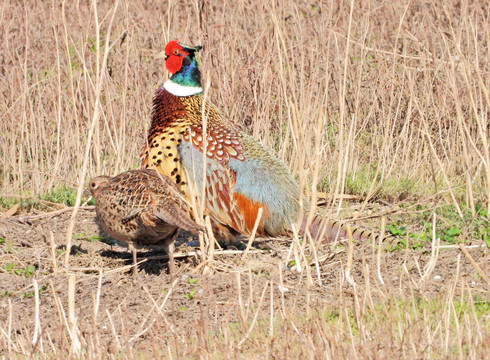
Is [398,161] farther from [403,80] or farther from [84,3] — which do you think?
[84,3]

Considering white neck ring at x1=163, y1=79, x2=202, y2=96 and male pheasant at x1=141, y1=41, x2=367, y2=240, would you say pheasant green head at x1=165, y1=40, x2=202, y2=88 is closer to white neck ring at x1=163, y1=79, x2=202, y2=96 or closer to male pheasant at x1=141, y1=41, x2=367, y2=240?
white neck ring at x1=163, y1=79, x2=202, y2=96

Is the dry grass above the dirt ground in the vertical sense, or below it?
above

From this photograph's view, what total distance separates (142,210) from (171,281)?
480 millimetres

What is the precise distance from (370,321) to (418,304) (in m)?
0.45

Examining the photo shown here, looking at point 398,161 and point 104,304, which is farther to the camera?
point 398,161

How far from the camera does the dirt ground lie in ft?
12.6

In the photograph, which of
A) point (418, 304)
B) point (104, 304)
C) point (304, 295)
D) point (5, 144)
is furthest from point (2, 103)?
point (418, 304)

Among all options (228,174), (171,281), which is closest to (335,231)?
(228,174)

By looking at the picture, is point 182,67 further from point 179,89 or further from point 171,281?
point 171,281

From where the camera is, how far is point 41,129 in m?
7.06

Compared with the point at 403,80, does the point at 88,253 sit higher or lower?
lower

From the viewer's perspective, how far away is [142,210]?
15.5 feet

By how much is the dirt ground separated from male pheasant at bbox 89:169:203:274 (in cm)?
23

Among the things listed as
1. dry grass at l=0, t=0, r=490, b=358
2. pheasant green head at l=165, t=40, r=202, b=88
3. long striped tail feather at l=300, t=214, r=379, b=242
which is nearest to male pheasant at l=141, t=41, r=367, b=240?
long striped tail feather at l=300, t=214, r=379, b=242
